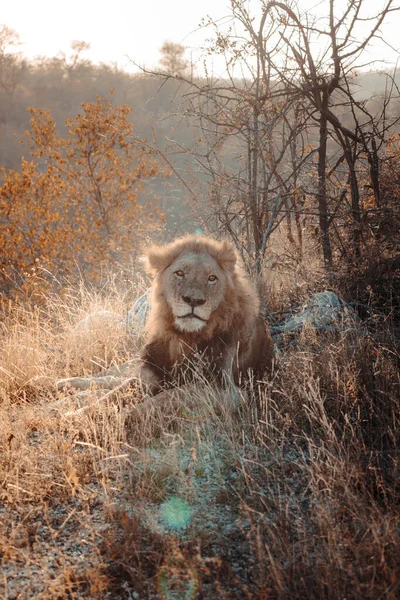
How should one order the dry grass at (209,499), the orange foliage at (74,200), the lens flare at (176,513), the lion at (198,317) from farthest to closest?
1. the orange foliage at (74,200)
2. the lion at (198,317)
3. the lens flare at (176,513)
4. the dry grass at (209,499)

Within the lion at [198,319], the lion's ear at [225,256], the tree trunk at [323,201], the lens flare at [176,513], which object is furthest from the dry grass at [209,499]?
the tree trunk at [323,201]

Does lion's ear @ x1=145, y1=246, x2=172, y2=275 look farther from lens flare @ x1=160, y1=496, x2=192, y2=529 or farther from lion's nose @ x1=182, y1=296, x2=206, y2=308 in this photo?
lens flare @ x1=160, y1=496, x2=192, y2=529

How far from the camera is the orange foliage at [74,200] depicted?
11.5m

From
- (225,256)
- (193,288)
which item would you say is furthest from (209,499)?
(225,256)

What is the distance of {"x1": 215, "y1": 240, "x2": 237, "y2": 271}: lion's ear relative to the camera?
15.5 ft

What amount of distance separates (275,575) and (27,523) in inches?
60.1

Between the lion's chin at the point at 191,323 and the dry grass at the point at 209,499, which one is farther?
the lion's chin at the point at 191,323

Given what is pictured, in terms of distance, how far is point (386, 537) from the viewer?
2.50 m


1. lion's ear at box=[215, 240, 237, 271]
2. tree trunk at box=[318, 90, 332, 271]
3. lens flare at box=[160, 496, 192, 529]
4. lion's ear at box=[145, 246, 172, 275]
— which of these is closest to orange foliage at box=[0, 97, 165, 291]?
tree trunk at box=[318, 90, 332, 271]

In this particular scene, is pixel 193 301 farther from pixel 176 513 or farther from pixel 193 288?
pixel 176 513

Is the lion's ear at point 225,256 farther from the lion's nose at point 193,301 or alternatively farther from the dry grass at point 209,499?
the dry grass at point 209,499

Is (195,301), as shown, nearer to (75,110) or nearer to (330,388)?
(330,388)

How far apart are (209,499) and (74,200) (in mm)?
12063

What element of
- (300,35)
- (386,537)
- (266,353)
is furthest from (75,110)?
(386,537)
